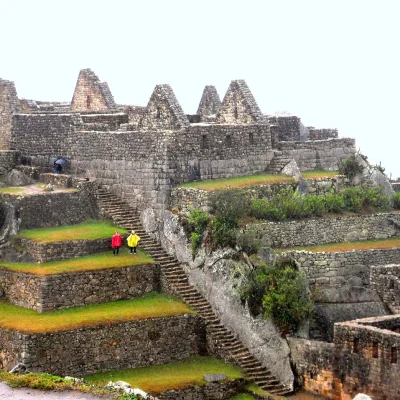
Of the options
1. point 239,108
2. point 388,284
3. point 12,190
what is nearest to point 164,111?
point 239,108

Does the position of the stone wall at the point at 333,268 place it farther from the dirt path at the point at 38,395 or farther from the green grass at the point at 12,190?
the dirt path at the point at 38,395

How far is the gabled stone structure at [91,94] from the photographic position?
6819cm

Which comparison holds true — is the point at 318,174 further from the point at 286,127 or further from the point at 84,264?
the point at 84,264

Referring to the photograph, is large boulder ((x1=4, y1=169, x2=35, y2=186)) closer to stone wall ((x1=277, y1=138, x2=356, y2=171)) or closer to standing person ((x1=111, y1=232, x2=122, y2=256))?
standing person ((x1=111, y1=232, x2=122, y2=256))

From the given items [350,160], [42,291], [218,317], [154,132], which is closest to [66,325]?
[42,291]

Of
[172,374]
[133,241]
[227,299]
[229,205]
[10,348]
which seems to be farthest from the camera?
[133,241]

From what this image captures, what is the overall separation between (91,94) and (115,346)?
61.8 feet

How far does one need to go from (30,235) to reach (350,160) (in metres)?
13.2

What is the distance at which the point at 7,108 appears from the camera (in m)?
64.5

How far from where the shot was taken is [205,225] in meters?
55.8

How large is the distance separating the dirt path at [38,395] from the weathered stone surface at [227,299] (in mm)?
9937

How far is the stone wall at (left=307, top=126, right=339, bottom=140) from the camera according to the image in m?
65.9

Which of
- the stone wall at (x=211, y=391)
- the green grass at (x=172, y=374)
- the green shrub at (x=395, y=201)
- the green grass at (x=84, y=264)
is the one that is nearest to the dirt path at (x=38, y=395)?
the green grass at (x=172, y=374)

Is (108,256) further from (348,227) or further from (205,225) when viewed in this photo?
(348,227)
